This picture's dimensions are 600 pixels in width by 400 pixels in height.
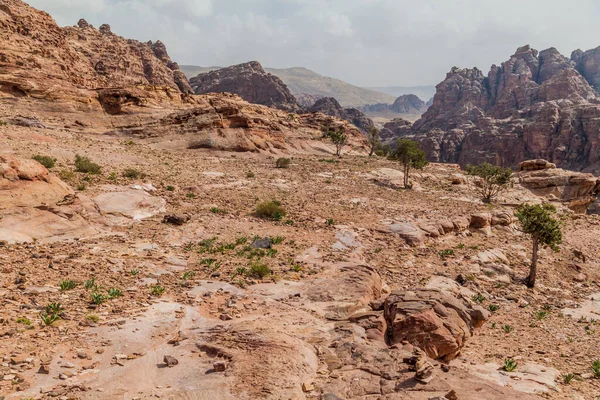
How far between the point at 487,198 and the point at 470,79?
18333 cm

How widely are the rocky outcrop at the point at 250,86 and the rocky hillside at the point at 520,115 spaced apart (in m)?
63.2

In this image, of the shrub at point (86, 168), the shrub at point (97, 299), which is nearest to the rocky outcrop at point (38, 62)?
the shrub at point (86, 168)

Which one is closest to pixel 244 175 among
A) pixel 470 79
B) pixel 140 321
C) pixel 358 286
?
pixel 358 286

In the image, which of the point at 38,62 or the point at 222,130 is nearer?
the point at 38,62

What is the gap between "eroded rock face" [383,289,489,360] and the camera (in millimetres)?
8570

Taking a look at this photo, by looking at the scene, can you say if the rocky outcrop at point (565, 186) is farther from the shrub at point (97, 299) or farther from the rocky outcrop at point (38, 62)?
the rocky outcrop at point (38, 62)

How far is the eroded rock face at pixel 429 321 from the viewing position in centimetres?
857

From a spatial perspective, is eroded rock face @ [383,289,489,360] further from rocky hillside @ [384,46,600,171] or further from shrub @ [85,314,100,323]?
rocky hillside @ [384,46,600,171]

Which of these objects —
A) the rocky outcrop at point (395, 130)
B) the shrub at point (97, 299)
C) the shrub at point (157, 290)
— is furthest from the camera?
the rocky outcrop at point (395, 130)

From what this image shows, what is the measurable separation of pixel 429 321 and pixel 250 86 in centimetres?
17181

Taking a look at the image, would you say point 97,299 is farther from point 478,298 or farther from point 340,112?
point 340,112

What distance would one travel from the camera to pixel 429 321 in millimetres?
8836

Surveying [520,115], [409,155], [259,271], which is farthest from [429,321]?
[520,115]

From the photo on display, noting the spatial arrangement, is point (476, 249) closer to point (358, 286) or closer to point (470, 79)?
point (358, 286)
